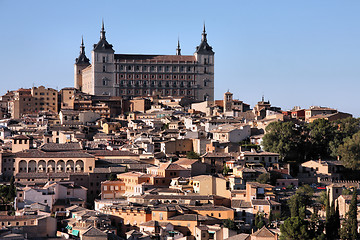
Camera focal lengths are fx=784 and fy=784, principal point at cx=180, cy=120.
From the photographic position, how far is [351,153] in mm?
61938

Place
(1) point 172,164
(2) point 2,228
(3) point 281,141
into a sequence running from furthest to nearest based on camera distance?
(3) point 281,141, (1) point 172,164, (2) point 2,228

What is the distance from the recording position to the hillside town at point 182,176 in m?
47.7

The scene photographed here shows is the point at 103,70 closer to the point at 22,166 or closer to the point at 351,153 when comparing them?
the point at 22,166

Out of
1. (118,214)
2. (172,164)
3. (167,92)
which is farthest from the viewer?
(167,92)

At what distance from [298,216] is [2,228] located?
17488 millimetres

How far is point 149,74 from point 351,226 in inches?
2699

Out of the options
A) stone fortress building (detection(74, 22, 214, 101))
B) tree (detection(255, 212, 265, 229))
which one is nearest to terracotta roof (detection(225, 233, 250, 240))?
tree (detection(255, 212, 265, 229))

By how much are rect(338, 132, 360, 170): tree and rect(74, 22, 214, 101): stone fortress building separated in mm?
49543

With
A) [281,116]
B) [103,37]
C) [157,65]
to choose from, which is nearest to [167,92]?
[157,65]

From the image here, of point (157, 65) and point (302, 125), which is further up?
point (157, 65)

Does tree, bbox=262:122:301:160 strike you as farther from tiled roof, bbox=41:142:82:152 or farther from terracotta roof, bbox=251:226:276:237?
terracotta roof, bbox=251:226:276:237

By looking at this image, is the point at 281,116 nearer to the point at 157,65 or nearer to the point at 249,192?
the point at 249,192

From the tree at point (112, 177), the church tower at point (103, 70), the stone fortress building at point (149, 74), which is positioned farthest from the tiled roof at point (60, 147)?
the church tower at point (103, 70)

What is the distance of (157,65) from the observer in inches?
4439
